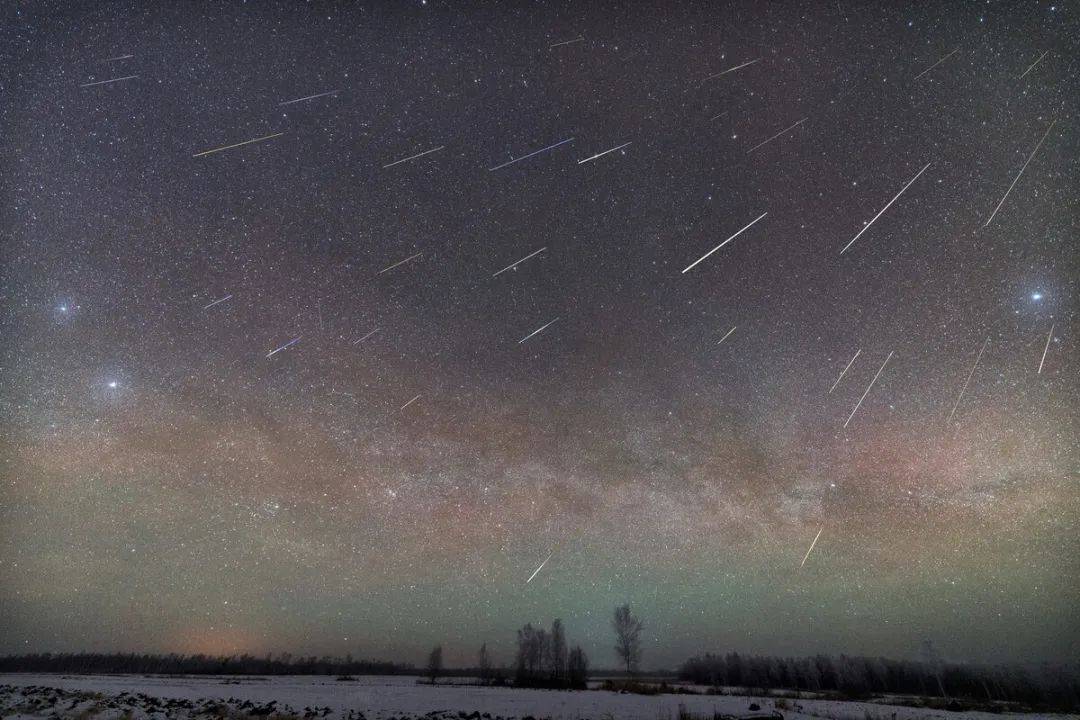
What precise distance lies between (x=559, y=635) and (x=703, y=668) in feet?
100

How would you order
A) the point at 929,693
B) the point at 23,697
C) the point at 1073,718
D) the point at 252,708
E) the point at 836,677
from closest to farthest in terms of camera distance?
1. the point at 252,708
2. the point at 23,697
3. the point at 1073,718
4. the point at 929,693
5. the point at 836,677

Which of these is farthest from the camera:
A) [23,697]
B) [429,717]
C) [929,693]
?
[929,693]

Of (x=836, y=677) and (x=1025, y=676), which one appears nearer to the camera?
(x=1025, y=676)

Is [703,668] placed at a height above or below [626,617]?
below

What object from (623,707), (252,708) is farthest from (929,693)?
(252,708)

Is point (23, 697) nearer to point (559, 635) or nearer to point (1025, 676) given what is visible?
point (559, 635)

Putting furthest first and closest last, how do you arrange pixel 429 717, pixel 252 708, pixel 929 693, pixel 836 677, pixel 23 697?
pixel 836 677 → pixel 929 693 → pixel 23 697 → pixel 252 708 → pixel 429 717

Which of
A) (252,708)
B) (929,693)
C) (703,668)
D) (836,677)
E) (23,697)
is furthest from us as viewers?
(703,668)

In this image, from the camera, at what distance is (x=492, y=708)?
999 inches

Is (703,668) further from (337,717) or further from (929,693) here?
(337,717)

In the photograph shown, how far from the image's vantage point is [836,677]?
278 ft

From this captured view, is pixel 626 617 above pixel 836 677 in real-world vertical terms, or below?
above

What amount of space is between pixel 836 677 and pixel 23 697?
104 meters

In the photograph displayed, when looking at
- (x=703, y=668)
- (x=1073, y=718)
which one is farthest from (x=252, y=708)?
(x=703, y=668)
